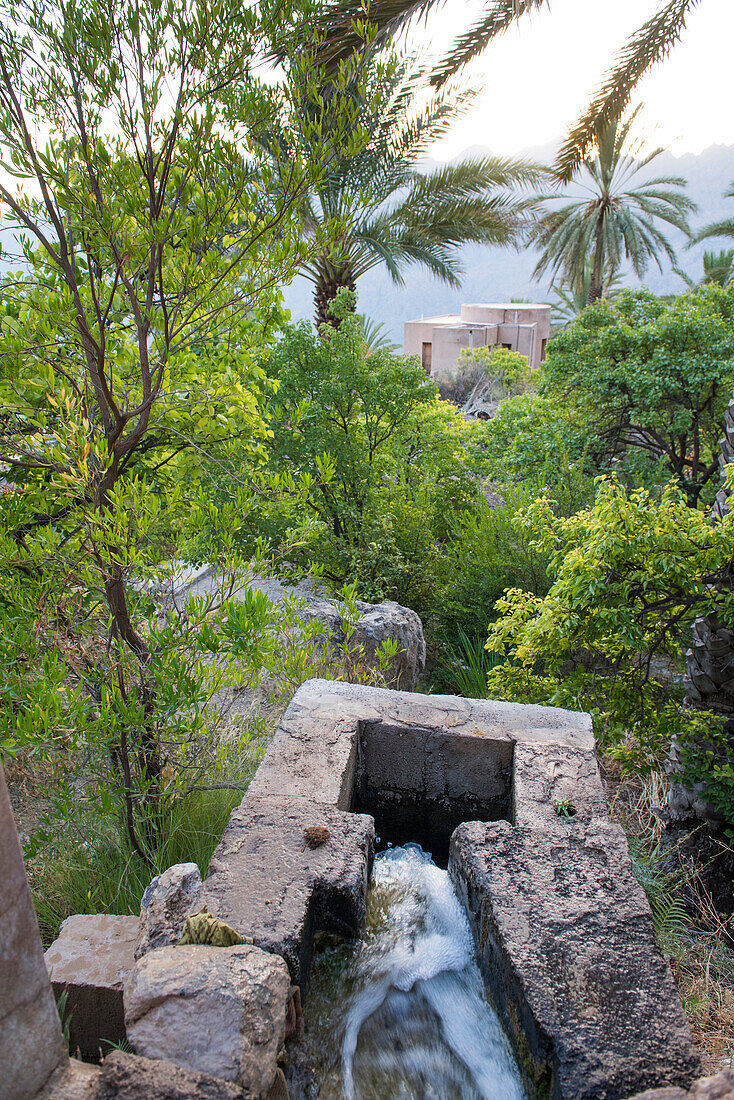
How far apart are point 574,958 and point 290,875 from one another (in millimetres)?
873

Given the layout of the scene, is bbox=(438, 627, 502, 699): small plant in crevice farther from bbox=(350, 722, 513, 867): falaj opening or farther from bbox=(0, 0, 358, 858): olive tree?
bbox=(0, 0, 358, 858): olive tree

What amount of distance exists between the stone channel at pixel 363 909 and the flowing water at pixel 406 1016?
8cm

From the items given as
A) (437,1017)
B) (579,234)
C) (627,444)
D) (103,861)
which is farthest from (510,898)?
(579,234)

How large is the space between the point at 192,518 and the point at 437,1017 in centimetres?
182

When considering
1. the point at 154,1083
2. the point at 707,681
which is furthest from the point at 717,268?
the point at 154,1083

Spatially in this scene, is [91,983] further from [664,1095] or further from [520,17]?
[520,17]

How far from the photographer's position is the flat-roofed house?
77.7 feet

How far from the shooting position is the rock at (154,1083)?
1.43m

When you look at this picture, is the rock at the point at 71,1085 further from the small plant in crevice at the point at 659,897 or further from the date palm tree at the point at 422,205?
the date palm tree at the point at 422,205

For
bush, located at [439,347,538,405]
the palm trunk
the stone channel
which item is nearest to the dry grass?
the stone channel

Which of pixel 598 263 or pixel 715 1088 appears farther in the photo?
pixel 598 263

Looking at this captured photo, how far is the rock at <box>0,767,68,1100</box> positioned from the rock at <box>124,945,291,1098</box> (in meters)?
0.28


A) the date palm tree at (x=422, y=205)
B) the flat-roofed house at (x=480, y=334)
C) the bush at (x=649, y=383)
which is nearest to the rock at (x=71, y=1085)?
the bush at (x=649, y=383)

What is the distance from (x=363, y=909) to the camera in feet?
7.51
